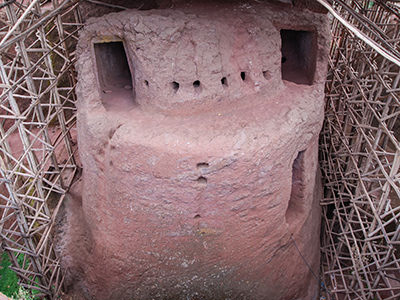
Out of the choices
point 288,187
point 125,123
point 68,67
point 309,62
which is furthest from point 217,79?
point 68,67

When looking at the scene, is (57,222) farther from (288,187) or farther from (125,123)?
(288,187)

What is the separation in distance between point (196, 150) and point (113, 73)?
255 cm

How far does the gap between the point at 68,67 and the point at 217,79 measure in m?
2.84

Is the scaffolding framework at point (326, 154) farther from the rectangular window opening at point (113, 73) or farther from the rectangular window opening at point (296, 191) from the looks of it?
the rectangular window opening at point (296, 191)

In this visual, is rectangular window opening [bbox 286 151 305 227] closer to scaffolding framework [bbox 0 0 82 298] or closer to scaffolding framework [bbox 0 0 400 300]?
scaffolding framework [bbox 0 0 400 300]

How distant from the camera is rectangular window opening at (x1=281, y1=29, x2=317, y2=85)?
5.50m

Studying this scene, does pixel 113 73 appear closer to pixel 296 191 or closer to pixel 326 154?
pixel 296 191

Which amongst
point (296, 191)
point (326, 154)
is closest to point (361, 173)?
point (296, 191)

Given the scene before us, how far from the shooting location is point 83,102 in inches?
185

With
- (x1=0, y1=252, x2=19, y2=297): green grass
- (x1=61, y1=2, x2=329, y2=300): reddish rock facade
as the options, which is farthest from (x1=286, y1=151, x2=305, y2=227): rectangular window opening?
(x1=0, y1=252, x2=19, y2=297): green grass

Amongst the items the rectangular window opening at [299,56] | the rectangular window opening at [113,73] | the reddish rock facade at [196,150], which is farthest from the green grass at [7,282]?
the rectangular window opening at [299,56]

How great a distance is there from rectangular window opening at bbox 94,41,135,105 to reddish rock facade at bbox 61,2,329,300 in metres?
0.04

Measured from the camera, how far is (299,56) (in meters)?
6.10

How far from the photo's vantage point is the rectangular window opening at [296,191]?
198 inches
